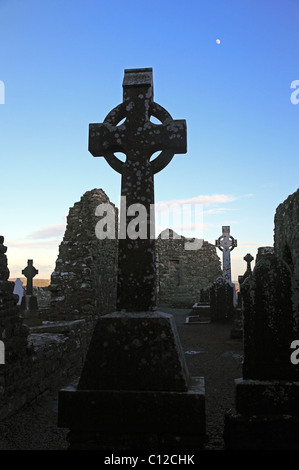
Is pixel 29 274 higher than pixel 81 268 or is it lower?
lower

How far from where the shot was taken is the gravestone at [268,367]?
2.67 m

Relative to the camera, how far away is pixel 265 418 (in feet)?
8.83

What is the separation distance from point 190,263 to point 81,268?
64.2ft

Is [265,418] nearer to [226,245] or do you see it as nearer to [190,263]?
[226,245]

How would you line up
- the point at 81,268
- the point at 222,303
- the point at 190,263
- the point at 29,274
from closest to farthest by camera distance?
the point at 81,268
the point at 222,303
the point at 29,274
the point at 190,263

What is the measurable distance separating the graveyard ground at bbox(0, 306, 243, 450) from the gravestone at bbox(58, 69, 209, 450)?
89cm

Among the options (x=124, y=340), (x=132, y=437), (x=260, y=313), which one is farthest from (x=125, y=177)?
(x=132, y=437)

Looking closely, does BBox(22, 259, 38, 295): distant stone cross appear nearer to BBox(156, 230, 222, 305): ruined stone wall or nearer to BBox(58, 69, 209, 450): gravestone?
BBox(156, 230, 222, 305): ruined stone wall

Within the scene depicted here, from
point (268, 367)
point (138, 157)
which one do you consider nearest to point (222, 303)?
point (268, 367)

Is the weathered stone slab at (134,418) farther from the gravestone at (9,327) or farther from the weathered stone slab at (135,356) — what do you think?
the gravestone at (9,327)

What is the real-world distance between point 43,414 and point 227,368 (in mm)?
3296

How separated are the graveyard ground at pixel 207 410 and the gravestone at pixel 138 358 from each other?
89 cm
